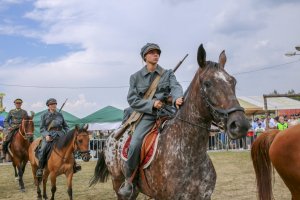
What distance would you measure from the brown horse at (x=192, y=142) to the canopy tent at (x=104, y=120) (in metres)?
19.5

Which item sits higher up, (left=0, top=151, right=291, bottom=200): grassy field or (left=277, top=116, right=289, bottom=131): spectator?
(left=277, top=116, right=289, bottom=131): spectator

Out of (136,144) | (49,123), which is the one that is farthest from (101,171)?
(49,123)

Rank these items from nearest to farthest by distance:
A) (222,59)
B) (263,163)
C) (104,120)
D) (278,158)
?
(222,59)
(278,158)
(263,163)
(104,120)

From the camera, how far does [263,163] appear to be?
6.58 m

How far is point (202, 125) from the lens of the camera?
15.2 feet

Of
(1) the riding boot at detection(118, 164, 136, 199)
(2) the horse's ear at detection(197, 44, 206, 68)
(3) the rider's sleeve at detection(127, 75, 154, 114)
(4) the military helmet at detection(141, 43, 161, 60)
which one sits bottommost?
(1) the riding boot at detection(118, 164, 136, 199)

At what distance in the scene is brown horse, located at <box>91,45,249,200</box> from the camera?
4.27 m

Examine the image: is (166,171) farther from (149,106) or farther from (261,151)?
(261,151)

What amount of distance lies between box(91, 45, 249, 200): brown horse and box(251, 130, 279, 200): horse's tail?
1.99 m

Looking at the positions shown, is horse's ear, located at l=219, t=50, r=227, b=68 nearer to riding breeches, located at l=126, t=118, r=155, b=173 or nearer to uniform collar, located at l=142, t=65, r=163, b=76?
uniform collar, located at l=142, t=65, r=163, b=76

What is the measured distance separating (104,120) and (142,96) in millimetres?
19494

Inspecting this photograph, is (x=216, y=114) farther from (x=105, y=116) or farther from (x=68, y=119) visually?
(x=105, y=116)

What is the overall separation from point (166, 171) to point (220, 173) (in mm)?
10668

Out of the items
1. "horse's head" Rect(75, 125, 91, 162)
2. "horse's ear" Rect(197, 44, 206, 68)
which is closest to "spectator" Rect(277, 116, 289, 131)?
"horse's head" Rect(75, 125, 91, 162)
